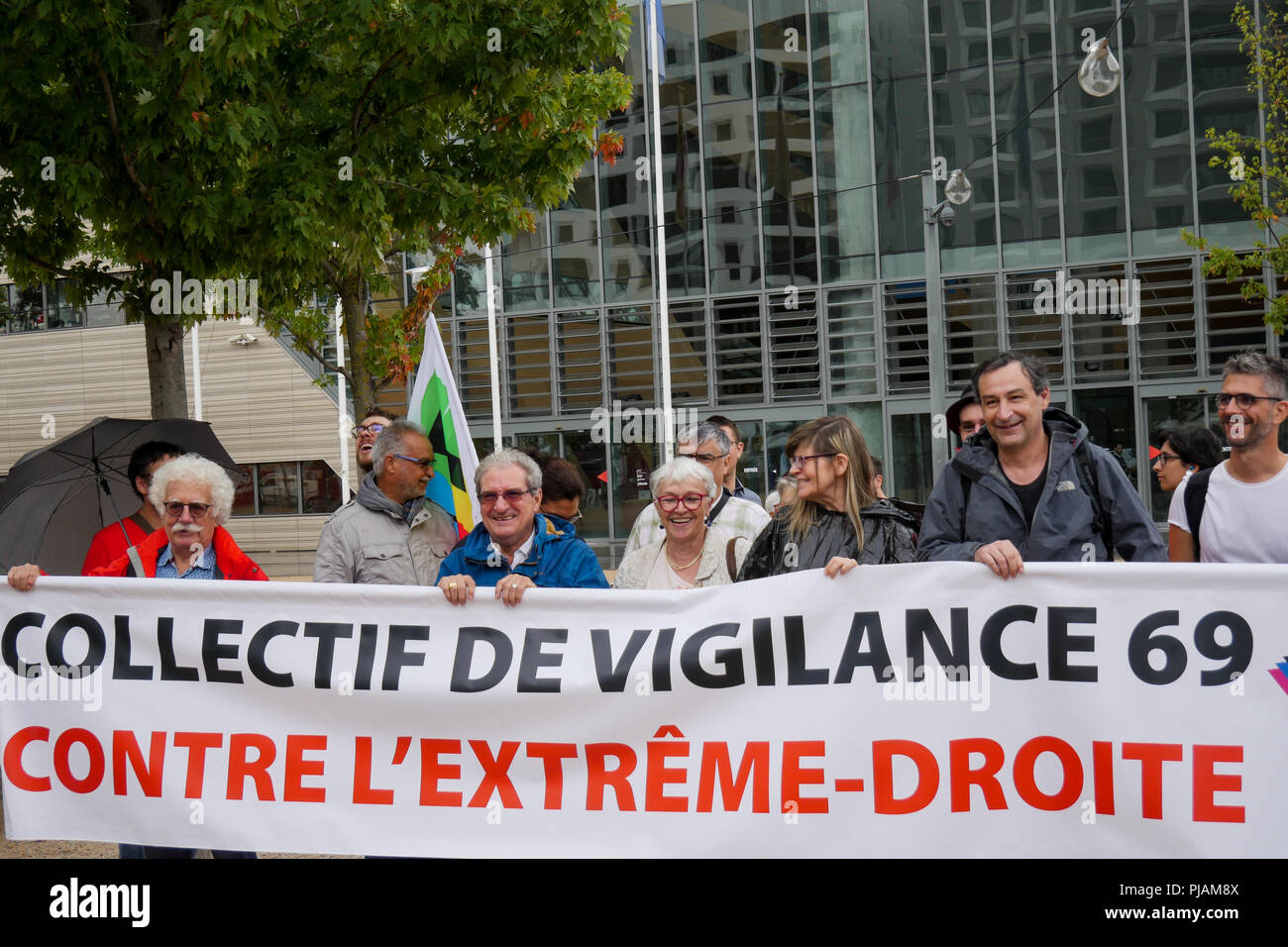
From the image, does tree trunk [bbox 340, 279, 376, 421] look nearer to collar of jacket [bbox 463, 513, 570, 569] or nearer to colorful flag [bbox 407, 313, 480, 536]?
colorful flag [bbox 407, 313, 480, 536]

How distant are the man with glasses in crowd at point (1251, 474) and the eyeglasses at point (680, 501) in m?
1.92

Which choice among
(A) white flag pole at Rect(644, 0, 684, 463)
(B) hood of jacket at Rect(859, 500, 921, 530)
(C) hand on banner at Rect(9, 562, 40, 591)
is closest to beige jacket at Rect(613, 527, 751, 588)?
(B) hood of jacket at Rect(859, 500, 921, 530)

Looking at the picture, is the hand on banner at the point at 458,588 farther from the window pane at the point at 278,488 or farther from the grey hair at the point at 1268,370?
the window pane at the point at 278,488

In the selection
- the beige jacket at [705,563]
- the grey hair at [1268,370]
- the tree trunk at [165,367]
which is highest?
the tree trunk at [165,367]

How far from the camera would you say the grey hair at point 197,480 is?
191 inches

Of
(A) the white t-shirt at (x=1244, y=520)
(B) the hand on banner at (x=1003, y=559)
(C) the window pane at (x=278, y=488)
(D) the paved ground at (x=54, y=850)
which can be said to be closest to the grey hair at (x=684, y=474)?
(B) the hand on banner at (x=1003, y=559)

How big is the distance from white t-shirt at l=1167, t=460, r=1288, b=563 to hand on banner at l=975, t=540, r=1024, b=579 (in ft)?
3.04

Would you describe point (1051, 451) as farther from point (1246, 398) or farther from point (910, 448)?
point (910, 448)

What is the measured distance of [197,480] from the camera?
486 cm

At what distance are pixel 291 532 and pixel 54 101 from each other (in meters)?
22.6
